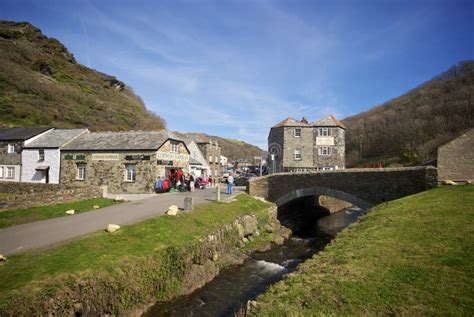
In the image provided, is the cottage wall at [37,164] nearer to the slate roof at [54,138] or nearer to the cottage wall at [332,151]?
the slate roof at [54,138]

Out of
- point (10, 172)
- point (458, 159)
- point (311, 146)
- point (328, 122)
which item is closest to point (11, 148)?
point (10, 172)

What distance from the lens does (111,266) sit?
27.8 ft

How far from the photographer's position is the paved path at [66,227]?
31.8 ft

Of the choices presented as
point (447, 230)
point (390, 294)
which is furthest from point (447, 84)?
point (390, 294)

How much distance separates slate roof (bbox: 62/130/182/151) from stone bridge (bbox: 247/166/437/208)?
1141 centimetres

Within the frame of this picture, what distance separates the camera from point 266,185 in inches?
990

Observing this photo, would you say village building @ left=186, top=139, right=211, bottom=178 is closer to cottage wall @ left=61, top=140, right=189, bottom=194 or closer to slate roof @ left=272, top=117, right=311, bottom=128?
cottage wall @ left=61, top=140, right=189, bottom=194

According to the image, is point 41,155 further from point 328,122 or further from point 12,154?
point 328,122

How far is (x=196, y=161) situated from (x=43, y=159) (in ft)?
59.6

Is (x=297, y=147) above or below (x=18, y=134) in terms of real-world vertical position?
below

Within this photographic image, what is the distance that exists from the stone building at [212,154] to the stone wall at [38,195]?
26574 millimetres

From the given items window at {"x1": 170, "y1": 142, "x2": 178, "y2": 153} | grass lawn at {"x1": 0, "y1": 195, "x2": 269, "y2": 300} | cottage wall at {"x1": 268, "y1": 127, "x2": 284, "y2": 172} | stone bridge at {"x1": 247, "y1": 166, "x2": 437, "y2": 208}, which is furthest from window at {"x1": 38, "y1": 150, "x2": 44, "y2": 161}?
cottage wall at {"x1": 268, "y1": 127, "x2": 284, "y2": 172}

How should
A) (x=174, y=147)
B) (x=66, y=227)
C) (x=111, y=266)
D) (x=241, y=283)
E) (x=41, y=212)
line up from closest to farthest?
(x=111, y=266) → (x=241, y=283) → (x=66, y=227) → (x=41, y=212) → (x=174, y=147)

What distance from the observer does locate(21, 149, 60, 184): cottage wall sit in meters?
27.1
